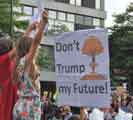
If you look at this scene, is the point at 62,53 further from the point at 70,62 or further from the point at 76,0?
the point at 76,0

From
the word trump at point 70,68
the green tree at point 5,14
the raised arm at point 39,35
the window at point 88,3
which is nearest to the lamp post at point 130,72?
the window at point 88,3

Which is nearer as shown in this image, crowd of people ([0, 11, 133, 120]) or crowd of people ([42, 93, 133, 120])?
crowd of people ([0, 11, 133, 120])

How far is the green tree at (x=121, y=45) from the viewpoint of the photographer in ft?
152

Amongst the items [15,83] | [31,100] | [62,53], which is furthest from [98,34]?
[15,83]

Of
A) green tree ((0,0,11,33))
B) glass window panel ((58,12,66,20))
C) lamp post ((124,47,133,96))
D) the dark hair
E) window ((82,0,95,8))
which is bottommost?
lamp post ((124,47,133,96))

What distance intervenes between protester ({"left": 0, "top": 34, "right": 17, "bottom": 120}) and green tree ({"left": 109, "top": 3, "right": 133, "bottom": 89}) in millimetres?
41160

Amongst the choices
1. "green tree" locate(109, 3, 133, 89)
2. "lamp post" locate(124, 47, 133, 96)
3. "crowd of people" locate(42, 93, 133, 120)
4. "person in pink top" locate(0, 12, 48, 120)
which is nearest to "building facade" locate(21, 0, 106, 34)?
"green tree" locate(109, 3, 133, 89)

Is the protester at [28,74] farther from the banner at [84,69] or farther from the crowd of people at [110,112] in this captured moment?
the crowd of people at [110,112]

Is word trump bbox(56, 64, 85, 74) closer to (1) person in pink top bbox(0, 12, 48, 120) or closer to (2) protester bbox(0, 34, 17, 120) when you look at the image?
(1) person in pink top bbox(0, 12, 48, 120)

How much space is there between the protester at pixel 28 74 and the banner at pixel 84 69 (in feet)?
9.34

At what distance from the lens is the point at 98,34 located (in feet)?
25.6

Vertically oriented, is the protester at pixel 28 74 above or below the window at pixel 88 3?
below

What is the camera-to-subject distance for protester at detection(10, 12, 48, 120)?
4.75m

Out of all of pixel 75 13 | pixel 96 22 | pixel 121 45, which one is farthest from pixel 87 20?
pixel 121 45
